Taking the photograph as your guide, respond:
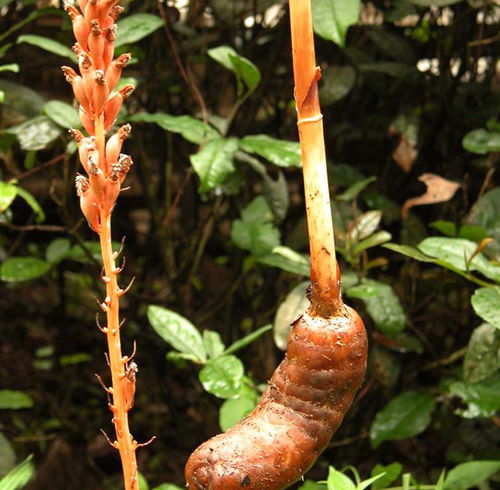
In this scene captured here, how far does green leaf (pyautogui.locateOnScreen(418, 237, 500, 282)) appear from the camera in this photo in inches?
42.3

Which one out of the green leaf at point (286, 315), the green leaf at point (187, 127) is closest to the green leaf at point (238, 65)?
the green leaf at point (187, 127)

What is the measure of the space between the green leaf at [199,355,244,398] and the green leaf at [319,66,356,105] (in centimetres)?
59

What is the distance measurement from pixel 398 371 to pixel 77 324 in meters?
0.95

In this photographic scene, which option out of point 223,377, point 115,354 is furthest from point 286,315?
point 115,354

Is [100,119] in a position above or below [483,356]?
above

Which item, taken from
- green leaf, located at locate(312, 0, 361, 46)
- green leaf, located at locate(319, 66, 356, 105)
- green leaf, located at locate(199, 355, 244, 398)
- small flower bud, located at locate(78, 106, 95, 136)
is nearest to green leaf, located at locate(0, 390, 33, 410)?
green leaf, located at locate(199, 355, 244, 398)

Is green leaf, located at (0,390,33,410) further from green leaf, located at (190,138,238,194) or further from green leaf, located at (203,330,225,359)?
green leaf, located at (190,138,238,194)

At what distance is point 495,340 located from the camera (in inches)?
45.8

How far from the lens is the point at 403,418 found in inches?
54.4

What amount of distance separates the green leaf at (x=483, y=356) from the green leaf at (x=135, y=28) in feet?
2.33

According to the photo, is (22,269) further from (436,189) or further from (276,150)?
(436,189)

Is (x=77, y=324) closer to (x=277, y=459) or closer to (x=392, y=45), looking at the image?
(x=392, y=45)

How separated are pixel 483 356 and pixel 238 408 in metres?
0.38

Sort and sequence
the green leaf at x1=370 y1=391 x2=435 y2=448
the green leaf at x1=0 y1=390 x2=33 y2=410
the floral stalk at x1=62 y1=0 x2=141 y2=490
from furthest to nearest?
the green leaf at x1=0 y1=390 x2=33 y2=410 < the green leaf at x1=370 y1=391 x2=435 y2=448 < the floral stalk at x1=62 y1=0 x2=141 y2=490
